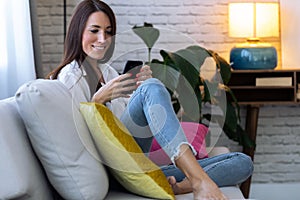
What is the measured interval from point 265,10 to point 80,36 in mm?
1299

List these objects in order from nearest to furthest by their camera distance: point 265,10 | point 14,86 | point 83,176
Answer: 1. point 83,176
2. point 14,86
3. point 265,10

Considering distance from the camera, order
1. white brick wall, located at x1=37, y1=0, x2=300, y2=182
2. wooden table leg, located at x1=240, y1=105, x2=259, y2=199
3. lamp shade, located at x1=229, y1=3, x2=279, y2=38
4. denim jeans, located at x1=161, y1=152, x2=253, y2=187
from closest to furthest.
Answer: denim jeans, located at x1=161, y1=152, x2=253, y2=187, lamp shade, located at x1=229, y1=3, x2=279, y2=38, wooden table leg, located at x1=240, y1=105, x2=259, y2=199, white brick wall, located at x1=37, y1=0, x2=300, y2=182

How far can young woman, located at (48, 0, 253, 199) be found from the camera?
165 centimetres

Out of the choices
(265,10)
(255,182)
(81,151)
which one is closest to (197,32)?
(265,10)

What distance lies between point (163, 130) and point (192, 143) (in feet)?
2.01

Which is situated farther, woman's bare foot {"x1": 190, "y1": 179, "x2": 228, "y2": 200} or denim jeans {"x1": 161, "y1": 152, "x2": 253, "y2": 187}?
denim jeans {"x1": 161, "y1": 152, "x2": 253, "y2": 187}

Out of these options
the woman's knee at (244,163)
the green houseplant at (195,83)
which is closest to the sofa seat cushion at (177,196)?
the woman's knee at (244,163)

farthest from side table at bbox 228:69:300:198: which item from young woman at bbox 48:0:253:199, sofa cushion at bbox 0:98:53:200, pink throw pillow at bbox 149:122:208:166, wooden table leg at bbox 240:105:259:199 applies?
sofa cushion at bbox 0:98:53:200

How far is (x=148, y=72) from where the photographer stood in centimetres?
209

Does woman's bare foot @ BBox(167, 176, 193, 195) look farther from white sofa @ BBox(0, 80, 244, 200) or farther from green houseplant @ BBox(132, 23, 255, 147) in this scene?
green houseplant @ BBox(132, 23, 255, 147)

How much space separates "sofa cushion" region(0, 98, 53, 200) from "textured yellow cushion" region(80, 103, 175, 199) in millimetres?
200

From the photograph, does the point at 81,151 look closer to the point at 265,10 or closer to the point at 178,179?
the point at 178,179

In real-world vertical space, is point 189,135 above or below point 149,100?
below

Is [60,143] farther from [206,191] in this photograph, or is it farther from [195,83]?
[195,83]
